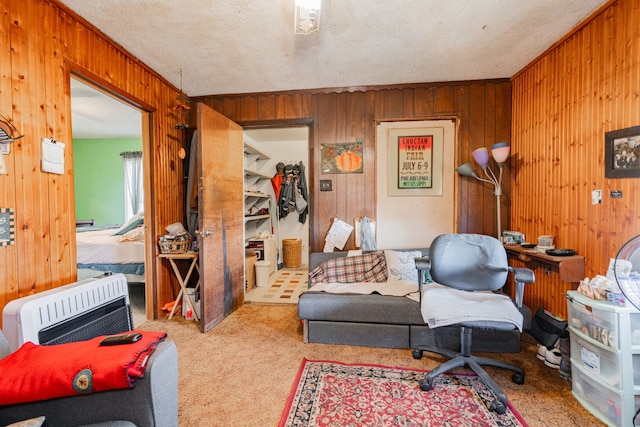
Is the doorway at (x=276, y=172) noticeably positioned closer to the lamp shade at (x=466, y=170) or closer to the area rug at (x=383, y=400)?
the lamp shade at (x=466, y=170)

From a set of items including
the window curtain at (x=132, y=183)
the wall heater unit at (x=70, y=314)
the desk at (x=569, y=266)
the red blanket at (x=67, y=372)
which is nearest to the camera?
the red blanket at (x=67, y=372)

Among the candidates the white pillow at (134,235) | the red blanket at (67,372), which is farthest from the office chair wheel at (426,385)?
the white pillow at (134,235)

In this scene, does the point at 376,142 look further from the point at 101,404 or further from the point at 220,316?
the point at 101,404

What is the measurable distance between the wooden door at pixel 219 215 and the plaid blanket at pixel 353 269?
90 centimetres

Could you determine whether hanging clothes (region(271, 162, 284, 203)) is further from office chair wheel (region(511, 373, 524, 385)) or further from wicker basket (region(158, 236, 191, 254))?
office chair wheel (region(511, 373, 524, 385))

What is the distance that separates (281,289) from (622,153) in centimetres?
337

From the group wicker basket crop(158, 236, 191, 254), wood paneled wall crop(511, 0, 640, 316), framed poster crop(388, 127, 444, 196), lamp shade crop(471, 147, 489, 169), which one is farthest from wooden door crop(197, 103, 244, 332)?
wood paneled wall crop(511, 0, 640, 316)

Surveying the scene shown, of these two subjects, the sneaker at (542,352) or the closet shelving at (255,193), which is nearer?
the sneaker at (542,352)

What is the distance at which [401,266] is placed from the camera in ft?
8.34

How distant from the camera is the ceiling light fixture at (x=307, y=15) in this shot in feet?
5.10

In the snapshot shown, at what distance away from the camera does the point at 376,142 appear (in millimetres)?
3035

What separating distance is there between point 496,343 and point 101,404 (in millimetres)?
2376

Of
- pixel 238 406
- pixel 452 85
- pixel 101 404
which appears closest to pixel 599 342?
pixel 238 406

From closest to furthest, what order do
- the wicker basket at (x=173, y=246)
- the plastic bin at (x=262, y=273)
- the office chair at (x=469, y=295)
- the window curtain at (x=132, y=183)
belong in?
the office chair at (x=469, y=295) < the wicker basket at (x=173, y=246) < the plastic bin at (x=262, y=273) < the window curtain at (x=132, y=183)
